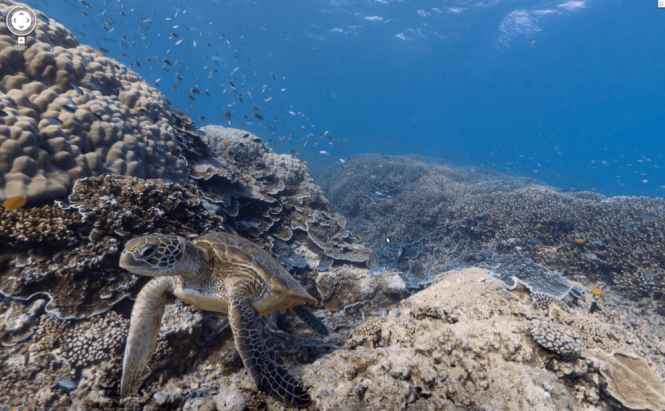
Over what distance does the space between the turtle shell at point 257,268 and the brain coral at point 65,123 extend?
2.03 m

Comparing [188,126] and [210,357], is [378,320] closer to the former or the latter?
[210,357]

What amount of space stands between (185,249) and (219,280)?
553 mm

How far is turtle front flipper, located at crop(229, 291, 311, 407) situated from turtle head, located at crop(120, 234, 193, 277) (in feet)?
2.20

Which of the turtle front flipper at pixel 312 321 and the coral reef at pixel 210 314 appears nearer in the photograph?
the coral reef at pixel 210 314

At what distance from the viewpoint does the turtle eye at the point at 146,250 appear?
208 centimetres

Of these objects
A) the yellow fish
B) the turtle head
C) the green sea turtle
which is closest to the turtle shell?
the green sea turtle

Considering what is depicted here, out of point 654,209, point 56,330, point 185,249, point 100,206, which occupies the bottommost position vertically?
point 654,209

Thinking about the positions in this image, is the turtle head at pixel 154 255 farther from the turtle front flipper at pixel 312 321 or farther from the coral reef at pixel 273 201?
the coral reef at pixel 273 201

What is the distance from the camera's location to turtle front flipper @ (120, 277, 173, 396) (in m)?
2.14

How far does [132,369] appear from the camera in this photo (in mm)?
2168

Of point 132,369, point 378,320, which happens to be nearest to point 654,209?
point 378,320

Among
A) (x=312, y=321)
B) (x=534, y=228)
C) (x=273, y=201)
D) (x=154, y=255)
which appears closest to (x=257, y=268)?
(x=154, y=255)

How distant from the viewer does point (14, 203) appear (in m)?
2.56

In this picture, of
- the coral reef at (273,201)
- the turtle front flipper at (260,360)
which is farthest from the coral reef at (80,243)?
the coral reef at (273,201)
